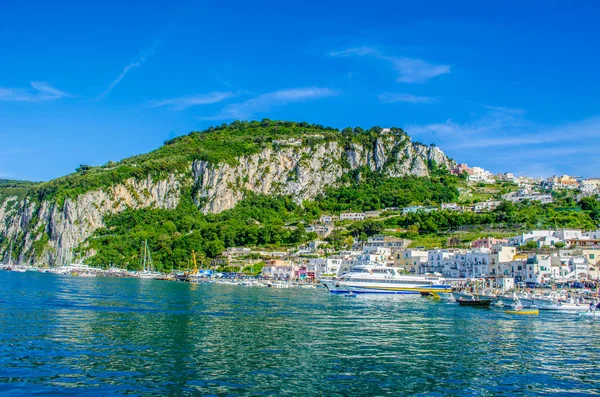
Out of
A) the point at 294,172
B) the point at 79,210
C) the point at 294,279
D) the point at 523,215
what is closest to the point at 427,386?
the point at 294,279

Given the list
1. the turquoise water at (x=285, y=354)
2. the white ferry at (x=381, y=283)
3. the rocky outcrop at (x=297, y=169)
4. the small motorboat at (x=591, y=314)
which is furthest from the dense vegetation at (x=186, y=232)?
the turquoise water at (x=285, y=354)

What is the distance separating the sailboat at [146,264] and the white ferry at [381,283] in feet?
206

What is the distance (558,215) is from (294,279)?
64257 millimetres

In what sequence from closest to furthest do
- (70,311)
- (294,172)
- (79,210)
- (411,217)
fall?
(70,311), (411,217), (79,210), (294,172)

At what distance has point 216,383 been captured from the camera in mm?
18234

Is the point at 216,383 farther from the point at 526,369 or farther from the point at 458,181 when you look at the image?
the point at 458,181

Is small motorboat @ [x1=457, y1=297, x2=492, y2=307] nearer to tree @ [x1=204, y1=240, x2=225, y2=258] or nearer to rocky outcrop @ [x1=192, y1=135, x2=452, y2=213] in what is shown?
tree @ [x1=204, y1=240, x2=225, y2=258]

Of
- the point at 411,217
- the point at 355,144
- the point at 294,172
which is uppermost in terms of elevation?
the point at 355,144

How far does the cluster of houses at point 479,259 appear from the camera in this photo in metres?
80.2

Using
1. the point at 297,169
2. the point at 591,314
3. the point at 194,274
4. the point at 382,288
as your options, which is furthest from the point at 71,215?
the point at 591,314

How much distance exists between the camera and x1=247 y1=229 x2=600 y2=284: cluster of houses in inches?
3157

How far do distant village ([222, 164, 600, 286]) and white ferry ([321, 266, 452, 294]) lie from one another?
130 inches

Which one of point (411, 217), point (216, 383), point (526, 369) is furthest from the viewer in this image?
point (411, 217)

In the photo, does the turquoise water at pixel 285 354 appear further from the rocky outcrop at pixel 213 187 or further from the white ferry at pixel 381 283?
the rocky outcrop at pixel 213 187
